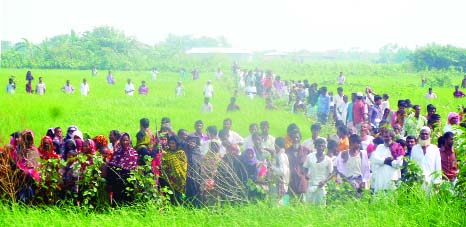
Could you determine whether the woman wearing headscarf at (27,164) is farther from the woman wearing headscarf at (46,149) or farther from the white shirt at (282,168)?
the white shirt at (282,168)

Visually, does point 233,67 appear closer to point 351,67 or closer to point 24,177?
point 351,67

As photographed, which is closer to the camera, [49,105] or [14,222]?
[14,222]

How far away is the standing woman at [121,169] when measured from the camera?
25.9 ft

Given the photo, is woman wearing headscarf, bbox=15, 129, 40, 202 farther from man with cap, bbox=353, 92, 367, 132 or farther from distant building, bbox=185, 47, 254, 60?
distant building, bbox=185, 47, 254, 60

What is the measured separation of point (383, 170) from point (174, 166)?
2644mm

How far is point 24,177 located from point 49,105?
1014cm

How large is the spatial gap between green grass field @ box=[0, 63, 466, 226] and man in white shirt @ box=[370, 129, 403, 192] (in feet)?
1.32

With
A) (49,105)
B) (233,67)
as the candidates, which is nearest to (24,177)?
(49,105)

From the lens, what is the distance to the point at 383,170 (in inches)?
320

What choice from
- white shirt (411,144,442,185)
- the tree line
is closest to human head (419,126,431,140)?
white shirt (411,144,442,185)

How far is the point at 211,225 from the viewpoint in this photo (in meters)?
7.25

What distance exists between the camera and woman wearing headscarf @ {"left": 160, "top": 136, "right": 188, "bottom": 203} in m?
7.95

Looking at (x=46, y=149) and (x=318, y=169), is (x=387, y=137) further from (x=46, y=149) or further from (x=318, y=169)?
(x=46, y=149)

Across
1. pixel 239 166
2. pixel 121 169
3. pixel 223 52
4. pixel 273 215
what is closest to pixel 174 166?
pixel 121 169
